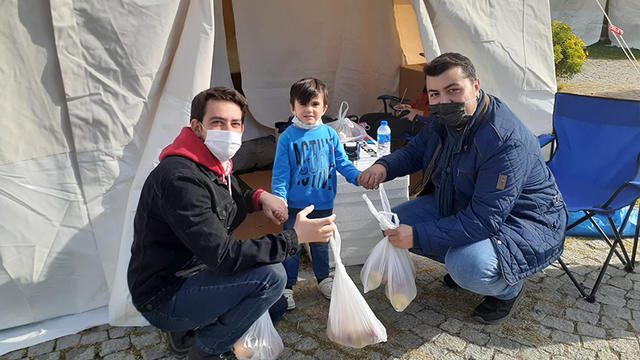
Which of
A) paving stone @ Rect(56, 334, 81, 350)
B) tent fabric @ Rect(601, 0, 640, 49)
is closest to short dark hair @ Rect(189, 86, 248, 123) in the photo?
paving stone @ Rect(56, 334, 81, 350)

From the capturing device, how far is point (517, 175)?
2.52m

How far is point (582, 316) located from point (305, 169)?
186cm

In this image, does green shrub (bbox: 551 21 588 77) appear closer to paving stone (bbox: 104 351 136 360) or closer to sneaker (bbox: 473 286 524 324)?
sneaker (bbox: 473 286 524 324)

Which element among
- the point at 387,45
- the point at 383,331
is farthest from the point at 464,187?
the point at 387,45

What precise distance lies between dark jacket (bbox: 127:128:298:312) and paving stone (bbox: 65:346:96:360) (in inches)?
32.1

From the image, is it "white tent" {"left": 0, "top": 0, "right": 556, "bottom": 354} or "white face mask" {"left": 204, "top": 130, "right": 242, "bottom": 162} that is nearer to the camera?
"white face mask" {"left": 204, "top": 130, "right": 242, "bottom": 162}

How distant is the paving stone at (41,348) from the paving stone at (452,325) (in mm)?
2244

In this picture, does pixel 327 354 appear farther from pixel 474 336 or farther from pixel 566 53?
pixel 566 53

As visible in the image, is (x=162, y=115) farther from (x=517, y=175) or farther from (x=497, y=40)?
(x=497, y=40)

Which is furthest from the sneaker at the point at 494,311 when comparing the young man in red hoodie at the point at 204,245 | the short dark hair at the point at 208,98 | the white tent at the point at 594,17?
the white tent at the point at 594,17

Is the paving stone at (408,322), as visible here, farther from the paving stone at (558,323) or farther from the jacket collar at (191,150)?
the jacket collar at (191,150)

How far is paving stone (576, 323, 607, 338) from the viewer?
9.04 ft

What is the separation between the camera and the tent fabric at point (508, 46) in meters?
3.41

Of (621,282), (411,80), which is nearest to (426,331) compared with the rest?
(621,282)
